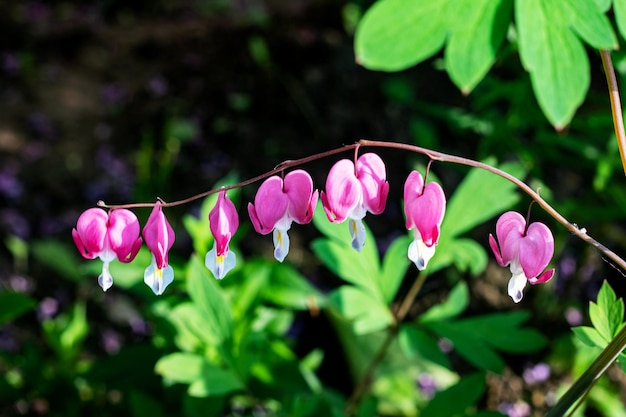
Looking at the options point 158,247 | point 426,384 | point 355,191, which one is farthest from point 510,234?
point 426,384

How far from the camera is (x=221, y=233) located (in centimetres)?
109

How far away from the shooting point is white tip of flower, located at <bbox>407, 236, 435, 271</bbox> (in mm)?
1053

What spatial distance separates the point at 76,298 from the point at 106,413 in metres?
0.98

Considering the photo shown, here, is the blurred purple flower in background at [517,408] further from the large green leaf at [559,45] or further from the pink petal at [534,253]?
the large green leaf at [559,45]

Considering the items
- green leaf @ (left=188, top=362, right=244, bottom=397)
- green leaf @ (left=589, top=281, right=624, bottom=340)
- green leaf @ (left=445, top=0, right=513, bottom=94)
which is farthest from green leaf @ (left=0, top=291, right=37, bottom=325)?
green leaf @ (left=589, top=281, right=624, bottom=340)

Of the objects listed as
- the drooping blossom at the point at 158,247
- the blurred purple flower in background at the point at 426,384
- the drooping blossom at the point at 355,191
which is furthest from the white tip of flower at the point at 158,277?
the blurred purple flower in background at the point at 426,384

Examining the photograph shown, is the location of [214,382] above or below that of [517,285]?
below

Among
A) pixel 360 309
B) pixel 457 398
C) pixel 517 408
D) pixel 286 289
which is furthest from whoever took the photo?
pixel 517 408

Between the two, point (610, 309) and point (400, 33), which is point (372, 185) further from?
point (610, 309)

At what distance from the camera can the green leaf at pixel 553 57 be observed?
1040mm

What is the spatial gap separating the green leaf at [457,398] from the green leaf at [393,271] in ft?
0.90

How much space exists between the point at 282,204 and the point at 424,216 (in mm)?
214

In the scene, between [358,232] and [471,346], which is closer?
[358,232]

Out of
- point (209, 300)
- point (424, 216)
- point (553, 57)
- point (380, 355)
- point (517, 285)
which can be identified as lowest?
point (380, 355)
